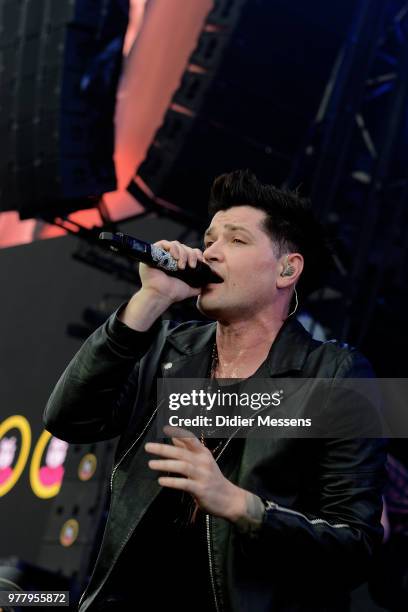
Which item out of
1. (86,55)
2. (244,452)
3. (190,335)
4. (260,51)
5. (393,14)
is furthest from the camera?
(393,14)

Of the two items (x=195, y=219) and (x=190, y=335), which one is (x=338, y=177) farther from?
(x=190, y=335)

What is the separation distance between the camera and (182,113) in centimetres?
426

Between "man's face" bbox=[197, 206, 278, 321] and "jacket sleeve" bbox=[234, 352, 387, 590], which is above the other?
"man's face" bbox=[197, 206, 278, 321]

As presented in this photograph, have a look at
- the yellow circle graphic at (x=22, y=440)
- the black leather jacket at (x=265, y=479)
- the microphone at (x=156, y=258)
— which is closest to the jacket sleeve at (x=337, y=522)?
the black leather jacket at (x=265, y=479)

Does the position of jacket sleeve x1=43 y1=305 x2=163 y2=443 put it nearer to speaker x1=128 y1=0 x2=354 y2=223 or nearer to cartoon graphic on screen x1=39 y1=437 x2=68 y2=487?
speaker x1=128 y1=0 x2=354 y2=223

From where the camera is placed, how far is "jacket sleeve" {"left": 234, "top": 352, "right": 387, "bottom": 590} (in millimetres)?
1241

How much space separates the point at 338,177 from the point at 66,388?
3607mm

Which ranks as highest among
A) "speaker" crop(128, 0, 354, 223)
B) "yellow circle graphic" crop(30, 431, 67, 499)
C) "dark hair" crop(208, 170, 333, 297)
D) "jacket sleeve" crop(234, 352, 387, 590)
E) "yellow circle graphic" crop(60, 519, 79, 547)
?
"speaker" crop(128, 0, 354, 223)

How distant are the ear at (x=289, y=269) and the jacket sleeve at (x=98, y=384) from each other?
1.49 ft

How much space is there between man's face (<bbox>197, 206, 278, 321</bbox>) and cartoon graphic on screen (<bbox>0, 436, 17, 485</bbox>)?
3053mm

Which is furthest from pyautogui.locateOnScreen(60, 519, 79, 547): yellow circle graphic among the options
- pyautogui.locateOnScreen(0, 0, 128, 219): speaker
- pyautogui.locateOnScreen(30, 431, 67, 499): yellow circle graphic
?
pyautogui.locateOnScreen(0, 0, 128, 219): speaker

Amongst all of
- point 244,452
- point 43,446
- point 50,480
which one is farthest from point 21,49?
point 244,452

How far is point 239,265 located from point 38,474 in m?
3.39

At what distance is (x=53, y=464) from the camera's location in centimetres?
461
